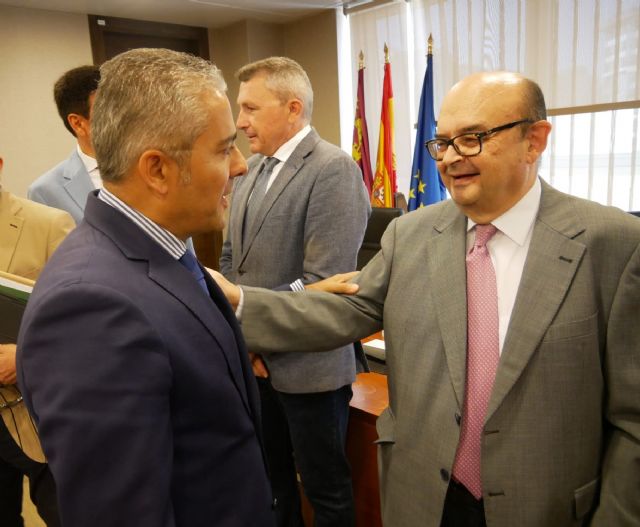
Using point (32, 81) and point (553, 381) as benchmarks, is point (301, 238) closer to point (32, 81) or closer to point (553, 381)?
point (553, 381)

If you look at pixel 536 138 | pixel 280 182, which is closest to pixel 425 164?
pixel 280 182

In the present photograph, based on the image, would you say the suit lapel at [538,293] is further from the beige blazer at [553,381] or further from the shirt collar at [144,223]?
the shirt collar at [144,223]

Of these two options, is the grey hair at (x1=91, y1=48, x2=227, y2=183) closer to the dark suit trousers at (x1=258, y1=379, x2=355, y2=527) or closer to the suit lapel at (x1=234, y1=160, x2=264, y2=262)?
the suit lapel at (x1=234, y1=160, x2=264, y2=262)

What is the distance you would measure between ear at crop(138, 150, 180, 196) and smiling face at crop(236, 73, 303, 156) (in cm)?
97

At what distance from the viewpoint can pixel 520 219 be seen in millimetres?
1138

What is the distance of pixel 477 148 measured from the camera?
3.68ft

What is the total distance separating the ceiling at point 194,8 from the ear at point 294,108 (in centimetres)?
307

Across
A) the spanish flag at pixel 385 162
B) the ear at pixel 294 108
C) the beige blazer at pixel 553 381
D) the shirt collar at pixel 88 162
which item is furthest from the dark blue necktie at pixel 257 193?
the spanish flag at pixel 385 162

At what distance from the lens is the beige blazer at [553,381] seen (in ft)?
3.40

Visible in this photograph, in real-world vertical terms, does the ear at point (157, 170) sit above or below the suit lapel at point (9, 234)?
above

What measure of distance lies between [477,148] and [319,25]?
14.1ft

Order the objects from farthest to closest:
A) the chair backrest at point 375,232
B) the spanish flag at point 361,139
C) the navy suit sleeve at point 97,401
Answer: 1. the spanish flag at point 361,139
2. the chair backrest at point 375,232
3. the navy suit sleeve at point 97,401

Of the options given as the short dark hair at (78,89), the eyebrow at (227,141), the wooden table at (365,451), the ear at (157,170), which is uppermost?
the short dark hair at (78,89)

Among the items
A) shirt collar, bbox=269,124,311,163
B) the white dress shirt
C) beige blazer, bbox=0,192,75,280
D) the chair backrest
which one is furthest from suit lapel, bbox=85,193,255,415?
the chair backrest
